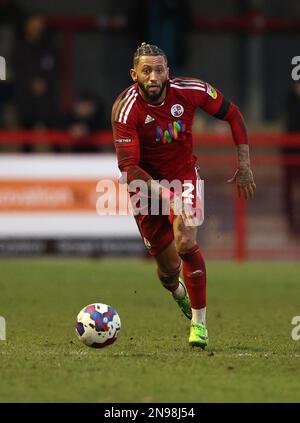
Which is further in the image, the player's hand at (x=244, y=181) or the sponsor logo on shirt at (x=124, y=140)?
the player's hand at (x=244, y=181)

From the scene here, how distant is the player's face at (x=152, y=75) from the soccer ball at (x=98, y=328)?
63.1 inches

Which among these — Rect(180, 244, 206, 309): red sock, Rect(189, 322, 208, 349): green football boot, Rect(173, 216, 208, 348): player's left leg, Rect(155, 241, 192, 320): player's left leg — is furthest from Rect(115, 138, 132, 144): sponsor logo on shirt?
Rect(189, 322, 208, 349): green football boot

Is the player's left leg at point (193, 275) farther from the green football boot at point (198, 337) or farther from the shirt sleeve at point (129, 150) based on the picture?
the shirt sleeve at point (129, 150)

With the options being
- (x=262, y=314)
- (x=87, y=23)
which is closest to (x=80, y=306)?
(x=262, y=314)

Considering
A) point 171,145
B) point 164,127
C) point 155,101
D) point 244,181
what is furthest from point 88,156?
point 244,181

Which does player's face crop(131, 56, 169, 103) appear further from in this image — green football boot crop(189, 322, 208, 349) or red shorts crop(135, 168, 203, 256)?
green football boot crop(189, 322, 208, 349)

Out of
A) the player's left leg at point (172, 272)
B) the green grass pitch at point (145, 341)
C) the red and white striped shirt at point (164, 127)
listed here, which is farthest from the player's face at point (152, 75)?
the green grass pitch at point (145, 341)

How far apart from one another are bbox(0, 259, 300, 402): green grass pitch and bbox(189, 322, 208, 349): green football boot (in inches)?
2.6

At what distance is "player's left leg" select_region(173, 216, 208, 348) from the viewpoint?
8695mm

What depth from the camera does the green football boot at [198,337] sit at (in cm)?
865

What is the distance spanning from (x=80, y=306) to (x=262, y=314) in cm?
177

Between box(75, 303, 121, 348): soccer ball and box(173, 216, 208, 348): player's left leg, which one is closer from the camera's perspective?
box(75, 303, 121, 348): soccer ball
